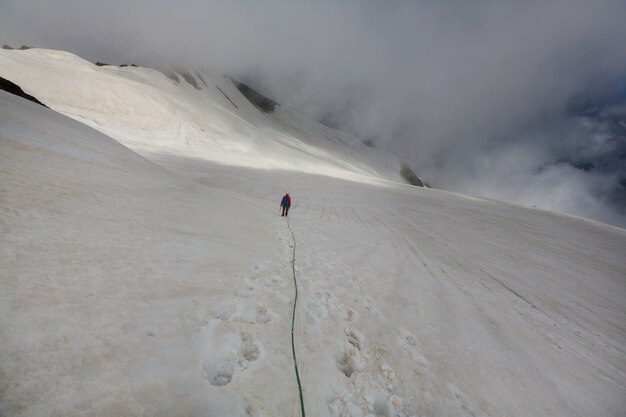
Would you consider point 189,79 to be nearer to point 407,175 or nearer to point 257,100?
point 257,100

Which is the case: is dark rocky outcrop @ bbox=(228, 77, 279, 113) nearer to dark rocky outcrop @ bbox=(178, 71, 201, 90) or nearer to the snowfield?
dark rocky outcrop @ bbox=(178, 71, 201, 90)

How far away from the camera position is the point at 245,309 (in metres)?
3.55

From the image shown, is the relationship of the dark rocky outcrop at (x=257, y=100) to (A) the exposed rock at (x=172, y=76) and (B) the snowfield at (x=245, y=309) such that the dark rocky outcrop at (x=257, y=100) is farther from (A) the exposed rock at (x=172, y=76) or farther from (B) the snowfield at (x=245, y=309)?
(B) the snowfield at (x=245, y=309)

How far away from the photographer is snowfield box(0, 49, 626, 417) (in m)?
Result: 2.19

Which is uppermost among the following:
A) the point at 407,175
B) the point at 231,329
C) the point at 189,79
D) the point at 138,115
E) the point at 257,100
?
the point at 257,100

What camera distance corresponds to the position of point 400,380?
307 centimetres

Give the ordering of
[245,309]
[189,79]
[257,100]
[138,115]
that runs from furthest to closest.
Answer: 1. [257,100]
2. [189,79]
3. [138,115]
4. [245,309]

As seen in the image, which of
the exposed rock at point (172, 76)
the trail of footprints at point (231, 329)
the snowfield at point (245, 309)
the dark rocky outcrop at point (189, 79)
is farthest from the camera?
the dark rocky outcrop at point (189, 79)

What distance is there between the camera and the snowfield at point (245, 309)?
2.19 metres

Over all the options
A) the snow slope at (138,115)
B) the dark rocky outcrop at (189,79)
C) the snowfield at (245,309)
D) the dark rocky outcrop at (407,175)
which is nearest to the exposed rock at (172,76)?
the dark rocky outcrop at (189,79)

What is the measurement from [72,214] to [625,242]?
19194mm

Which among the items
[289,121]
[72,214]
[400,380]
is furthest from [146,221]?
[289,121]

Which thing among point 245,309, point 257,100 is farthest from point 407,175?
point 245,309

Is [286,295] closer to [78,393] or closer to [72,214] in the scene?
[78,393]
